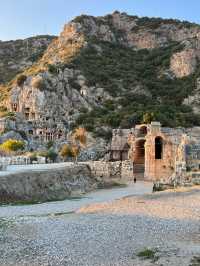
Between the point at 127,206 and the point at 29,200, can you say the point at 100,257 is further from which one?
the point at 29,200

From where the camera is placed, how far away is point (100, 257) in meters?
14.8

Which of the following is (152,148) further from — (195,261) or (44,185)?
(195,261)

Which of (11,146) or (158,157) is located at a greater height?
(11,146)

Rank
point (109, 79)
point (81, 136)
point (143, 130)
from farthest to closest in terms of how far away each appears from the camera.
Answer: point (109, 79) → point (81, 136) → point (143, 130)

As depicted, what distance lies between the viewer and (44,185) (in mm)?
37375

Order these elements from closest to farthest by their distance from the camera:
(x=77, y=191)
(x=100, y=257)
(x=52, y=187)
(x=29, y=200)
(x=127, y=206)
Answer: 1. (x=100, y=257)
2. (x=127, y=206)
3. (x=29, y=200)
4. (x=52, y=187)
5. (x=77, y=191)

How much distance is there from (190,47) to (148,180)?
5851 cm

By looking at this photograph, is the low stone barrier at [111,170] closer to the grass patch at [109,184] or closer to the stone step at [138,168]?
the grass patch at [109,184]

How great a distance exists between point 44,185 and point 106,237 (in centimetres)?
2056

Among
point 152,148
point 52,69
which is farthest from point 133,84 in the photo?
point 152,148

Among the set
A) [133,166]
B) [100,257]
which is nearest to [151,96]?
[133,166]

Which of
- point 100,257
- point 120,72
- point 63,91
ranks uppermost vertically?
point 120,72

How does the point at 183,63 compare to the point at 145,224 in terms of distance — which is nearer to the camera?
the point at 145,224

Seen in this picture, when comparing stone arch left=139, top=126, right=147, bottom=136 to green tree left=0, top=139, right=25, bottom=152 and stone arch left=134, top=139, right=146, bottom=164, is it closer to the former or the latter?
stone arch left=134, top=139, right=146, bottom=164
